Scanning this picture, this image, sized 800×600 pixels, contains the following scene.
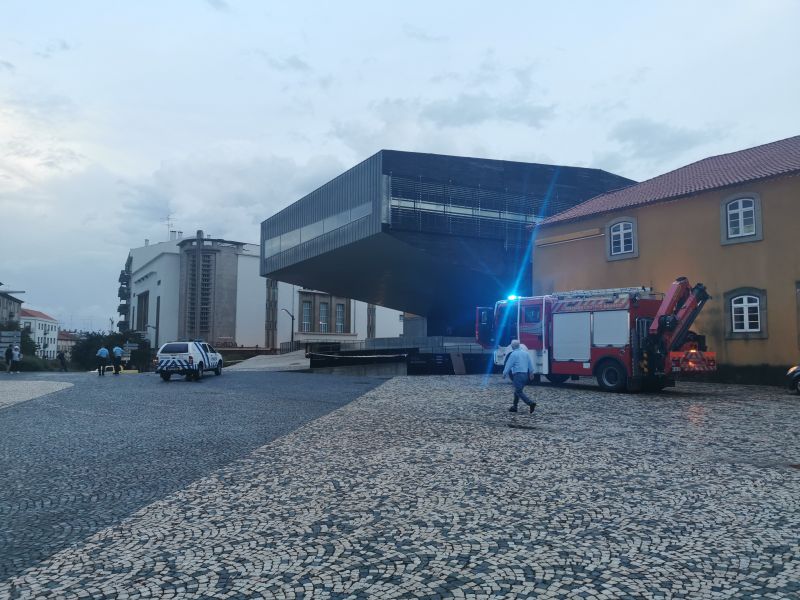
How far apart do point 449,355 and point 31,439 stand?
22.3 metres

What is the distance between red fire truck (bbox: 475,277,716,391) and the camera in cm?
2003

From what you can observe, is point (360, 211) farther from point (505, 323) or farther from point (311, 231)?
point (505, 323)

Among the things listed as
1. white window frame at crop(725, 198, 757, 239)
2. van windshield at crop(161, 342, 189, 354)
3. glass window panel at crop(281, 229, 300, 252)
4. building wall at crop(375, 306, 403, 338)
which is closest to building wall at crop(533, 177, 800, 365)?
white window frame at crop(725, 198, 757, 239)

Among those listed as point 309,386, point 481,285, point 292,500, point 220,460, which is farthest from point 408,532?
point 481,285

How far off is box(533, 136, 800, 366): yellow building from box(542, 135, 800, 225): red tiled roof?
0.08 m

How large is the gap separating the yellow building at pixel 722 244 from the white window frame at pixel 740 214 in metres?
0.04

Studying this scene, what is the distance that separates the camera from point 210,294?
281ft

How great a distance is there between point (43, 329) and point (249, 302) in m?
96.2

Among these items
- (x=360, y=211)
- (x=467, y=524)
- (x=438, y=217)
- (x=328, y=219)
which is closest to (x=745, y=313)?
(x=438, y=217)

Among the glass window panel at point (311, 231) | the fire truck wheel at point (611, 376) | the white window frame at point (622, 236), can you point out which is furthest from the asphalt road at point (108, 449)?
the glass window panel at point (311, 231)

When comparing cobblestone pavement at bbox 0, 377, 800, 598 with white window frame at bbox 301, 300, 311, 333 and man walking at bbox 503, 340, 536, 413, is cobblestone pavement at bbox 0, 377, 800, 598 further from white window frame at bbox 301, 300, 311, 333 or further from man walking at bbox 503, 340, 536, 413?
white window frame at bbox 301, 300, 311, 333

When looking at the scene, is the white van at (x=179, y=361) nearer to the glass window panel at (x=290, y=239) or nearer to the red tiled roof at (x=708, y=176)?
the red tiled roof at (x=708, y=176)

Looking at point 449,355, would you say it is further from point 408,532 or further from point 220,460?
point 408,532

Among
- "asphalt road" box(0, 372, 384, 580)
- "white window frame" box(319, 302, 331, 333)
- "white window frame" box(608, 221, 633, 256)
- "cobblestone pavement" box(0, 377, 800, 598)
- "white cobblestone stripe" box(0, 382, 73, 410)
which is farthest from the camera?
"white window frame" box(319, 302, 331, 333)
